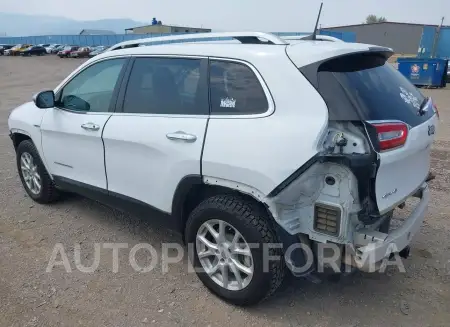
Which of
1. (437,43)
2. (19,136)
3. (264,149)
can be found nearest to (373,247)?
(264,149)

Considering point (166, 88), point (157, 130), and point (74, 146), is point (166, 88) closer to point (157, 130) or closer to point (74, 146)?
point (157, 130)

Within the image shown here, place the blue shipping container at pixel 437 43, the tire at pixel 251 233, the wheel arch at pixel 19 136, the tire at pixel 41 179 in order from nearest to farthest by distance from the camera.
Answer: the tire at pixel 251 233 < the tire at pixel 41 179 < the wheel arch at pixel 19 136 < the blue shipping container at pixel 437 43

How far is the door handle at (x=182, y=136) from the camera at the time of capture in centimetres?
276

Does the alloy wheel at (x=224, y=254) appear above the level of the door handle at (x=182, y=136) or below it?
below

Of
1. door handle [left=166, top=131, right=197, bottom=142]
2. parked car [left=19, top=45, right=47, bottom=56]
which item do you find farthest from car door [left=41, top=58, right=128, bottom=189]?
parked car [left=19, top=45, right=47, bottom=56]

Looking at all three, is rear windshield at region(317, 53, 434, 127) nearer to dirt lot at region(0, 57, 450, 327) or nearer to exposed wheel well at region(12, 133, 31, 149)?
dirt lot at region(0, 57, 450, 327)

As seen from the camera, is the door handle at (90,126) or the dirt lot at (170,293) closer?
the dirt lot at (170,293)

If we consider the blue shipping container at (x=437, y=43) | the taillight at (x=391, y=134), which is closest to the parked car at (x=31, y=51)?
the blue shipping container at (x=437, y=43)

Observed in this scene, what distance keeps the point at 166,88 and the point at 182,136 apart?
526 millimetres

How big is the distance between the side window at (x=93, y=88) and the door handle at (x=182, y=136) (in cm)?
92

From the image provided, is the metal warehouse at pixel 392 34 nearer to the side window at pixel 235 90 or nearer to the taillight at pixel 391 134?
the side window at pixel 235 90

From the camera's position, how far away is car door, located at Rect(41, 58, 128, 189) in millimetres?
3506

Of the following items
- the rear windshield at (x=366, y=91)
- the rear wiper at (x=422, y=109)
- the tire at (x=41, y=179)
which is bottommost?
the tire at (x=41, y=179)

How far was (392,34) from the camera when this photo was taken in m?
54.5
